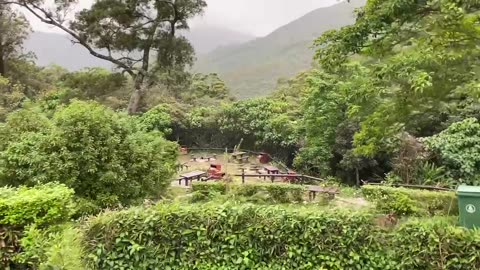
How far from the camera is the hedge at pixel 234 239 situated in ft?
14.8

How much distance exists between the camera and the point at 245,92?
104ft

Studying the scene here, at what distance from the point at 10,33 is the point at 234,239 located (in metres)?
24.9

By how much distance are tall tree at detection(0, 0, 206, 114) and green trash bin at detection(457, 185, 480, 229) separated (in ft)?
69.2

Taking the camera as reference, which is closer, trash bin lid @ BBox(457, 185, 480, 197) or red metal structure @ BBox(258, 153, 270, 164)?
trash bin lid @ BBox(457, 185, 480, 197)

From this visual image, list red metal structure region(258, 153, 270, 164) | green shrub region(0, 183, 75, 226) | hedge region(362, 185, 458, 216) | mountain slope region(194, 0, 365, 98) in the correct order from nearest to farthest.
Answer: green shrub region(0, 183, 75, 226), hedge region(362, 185, 458, 216), red metal structure region(258, 153, 270, 164), mountain slope region(194, 0, 365, 98)

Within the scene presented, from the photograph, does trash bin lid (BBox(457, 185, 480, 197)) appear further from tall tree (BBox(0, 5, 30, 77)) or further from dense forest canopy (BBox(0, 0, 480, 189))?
tall tree (BBox(0, 5, 30, 77))

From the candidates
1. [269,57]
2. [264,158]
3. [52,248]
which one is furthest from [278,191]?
[269,57]

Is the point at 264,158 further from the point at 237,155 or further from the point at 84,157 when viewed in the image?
the point at 84,157

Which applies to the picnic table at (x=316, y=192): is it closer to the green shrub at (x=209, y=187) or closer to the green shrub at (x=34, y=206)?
the green shrub at (x=209, y=187)

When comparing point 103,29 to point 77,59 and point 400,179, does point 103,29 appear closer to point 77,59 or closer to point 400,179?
point 77,59

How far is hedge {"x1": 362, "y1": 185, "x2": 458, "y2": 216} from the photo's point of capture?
6.29 meters

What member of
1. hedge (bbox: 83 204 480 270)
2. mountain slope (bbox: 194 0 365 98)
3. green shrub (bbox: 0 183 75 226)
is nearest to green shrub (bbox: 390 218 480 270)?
hedge (bbox: 83 204 480 270)

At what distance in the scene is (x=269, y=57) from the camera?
37438 millimetres

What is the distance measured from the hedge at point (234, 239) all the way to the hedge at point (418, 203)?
1669mm
